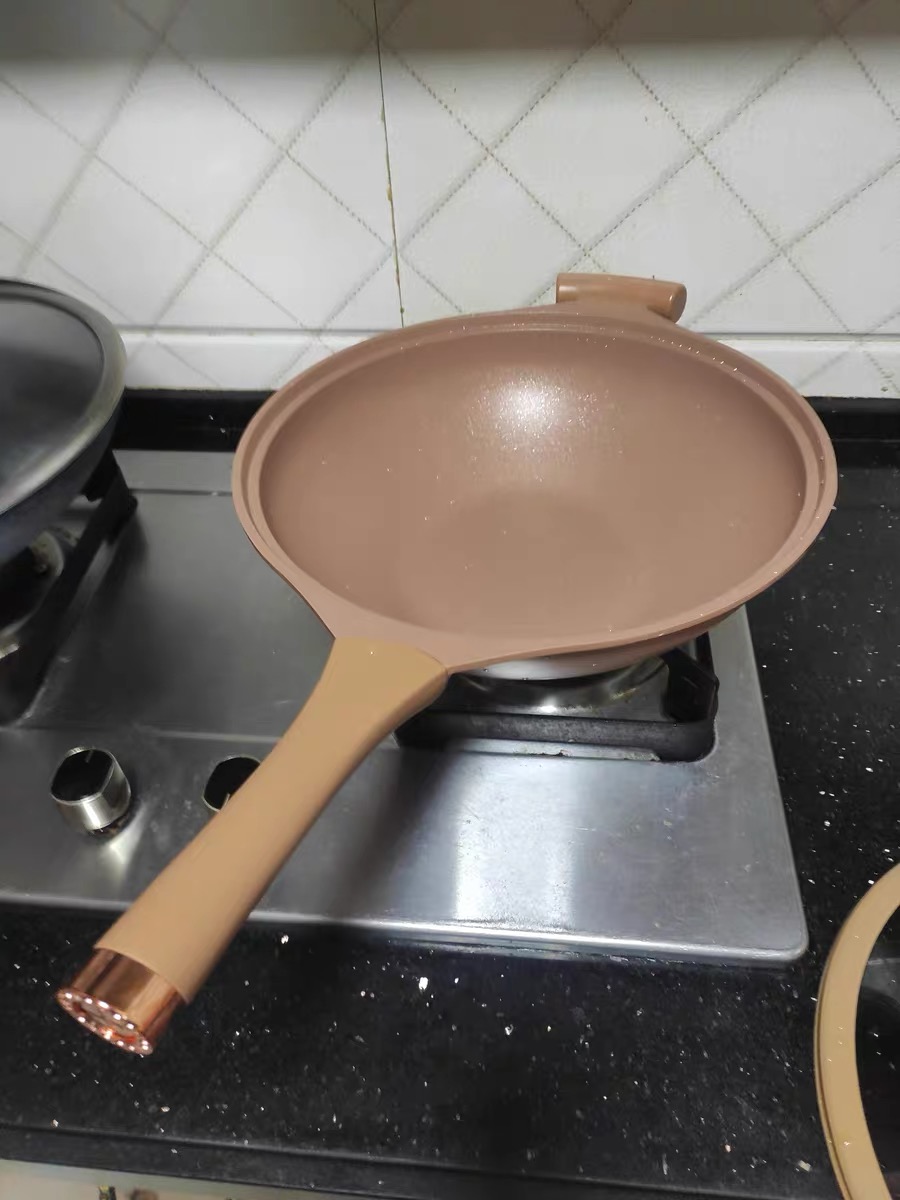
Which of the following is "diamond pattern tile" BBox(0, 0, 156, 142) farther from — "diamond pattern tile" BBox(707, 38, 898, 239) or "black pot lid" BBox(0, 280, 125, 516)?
"diamond pattern tile" BBox(707, 38, 898, 239)

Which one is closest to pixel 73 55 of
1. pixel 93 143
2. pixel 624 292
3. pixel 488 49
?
pixel 93 143

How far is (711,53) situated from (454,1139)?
0.60 metres

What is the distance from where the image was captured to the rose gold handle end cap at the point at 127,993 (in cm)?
26

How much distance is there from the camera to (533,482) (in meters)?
0.57

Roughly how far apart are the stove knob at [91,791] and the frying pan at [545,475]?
158 millimetres

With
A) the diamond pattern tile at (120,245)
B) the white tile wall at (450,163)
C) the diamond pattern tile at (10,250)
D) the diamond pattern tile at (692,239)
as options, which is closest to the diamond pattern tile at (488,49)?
the white tile wall at (450,163)

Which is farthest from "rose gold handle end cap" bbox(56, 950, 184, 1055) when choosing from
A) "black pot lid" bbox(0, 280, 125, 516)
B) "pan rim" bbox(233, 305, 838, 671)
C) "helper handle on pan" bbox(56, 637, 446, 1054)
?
"black pot lid" bbox(0, 280, 125, 516)

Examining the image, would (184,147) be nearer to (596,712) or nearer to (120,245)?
(120,245)

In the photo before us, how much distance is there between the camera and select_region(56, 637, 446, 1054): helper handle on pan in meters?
0.26

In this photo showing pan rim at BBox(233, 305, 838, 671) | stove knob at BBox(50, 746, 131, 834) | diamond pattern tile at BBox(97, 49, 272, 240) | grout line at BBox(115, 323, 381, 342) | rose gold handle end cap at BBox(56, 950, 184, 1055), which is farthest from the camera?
grout line at BBox(115, 323, 381, 342)

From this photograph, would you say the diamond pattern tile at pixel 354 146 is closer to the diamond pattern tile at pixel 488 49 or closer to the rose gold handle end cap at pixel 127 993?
the diamond pattern tile at pixel 488 49

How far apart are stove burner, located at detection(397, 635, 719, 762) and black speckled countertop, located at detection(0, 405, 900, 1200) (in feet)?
0.26

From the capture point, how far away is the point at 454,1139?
0.38 meters

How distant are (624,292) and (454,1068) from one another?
17.6 inches
